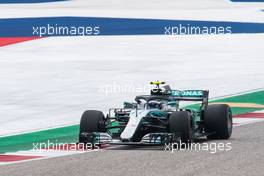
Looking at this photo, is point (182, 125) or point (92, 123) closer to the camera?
point (182, 125)

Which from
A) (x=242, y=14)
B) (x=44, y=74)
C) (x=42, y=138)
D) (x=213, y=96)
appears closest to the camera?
(x=42, y=138)

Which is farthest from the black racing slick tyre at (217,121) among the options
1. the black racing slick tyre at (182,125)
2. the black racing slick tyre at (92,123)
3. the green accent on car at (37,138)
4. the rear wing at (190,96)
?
the green accent on car at (37,138)

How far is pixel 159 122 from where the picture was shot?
1609cm

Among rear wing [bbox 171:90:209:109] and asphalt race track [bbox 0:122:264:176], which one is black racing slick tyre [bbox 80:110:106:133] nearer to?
asphalt race track [bbox 0:122:264:176]

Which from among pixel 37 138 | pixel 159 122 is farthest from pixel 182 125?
pixel 37 138

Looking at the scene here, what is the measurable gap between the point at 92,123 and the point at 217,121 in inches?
87.6

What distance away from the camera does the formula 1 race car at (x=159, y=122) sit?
1550cm

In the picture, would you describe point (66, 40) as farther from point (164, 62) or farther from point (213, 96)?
point (213, 96)

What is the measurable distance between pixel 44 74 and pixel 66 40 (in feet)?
36.7

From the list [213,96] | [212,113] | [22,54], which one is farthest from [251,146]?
[22,54]

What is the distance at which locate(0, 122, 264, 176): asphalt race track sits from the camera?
42.3 ft

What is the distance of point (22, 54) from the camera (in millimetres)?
37656

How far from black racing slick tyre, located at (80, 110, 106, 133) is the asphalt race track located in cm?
52

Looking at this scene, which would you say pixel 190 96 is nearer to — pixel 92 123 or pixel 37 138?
pixel 92 123
